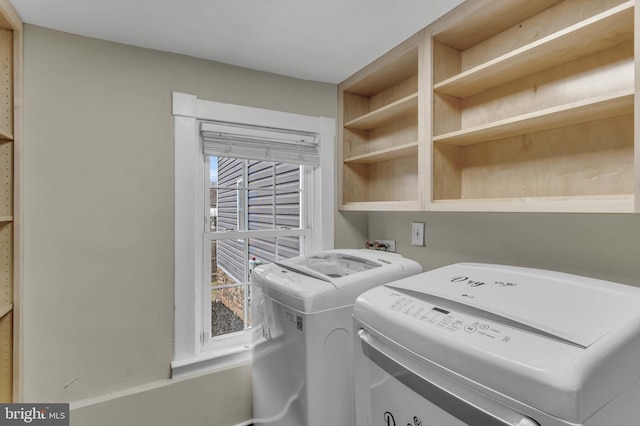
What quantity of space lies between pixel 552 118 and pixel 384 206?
890mm

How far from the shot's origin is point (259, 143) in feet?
6.57

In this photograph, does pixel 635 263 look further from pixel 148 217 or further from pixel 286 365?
pixel 148 217

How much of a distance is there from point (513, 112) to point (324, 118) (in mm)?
1149

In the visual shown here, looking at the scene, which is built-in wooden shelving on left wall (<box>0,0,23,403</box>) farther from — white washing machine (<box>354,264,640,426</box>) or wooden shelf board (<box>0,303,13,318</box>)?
white washing machine (<box>354,264,640,426</box>)

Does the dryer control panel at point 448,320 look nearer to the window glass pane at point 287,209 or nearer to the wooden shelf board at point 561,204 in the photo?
the wooden shelf board at point 561,204

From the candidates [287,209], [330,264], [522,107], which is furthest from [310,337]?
[522,107]

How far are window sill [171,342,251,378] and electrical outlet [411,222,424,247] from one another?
121 centimetres

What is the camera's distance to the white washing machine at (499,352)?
583 millimetres

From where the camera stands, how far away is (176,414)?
5.74 ft

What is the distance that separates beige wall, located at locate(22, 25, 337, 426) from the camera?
59.9 inches

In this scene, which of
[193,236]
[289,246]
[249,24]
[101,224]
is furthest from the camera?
[289,246]

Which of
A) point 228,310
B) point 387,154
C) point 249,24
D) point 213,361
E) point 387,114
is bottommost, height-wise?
point 213,361

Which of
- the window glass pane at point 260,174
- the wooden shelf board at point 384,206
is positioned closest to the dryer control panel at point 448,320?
the wooden shelf board at point 384,206

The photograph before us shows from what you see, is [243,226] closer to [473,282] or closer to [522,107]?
[473,282]
